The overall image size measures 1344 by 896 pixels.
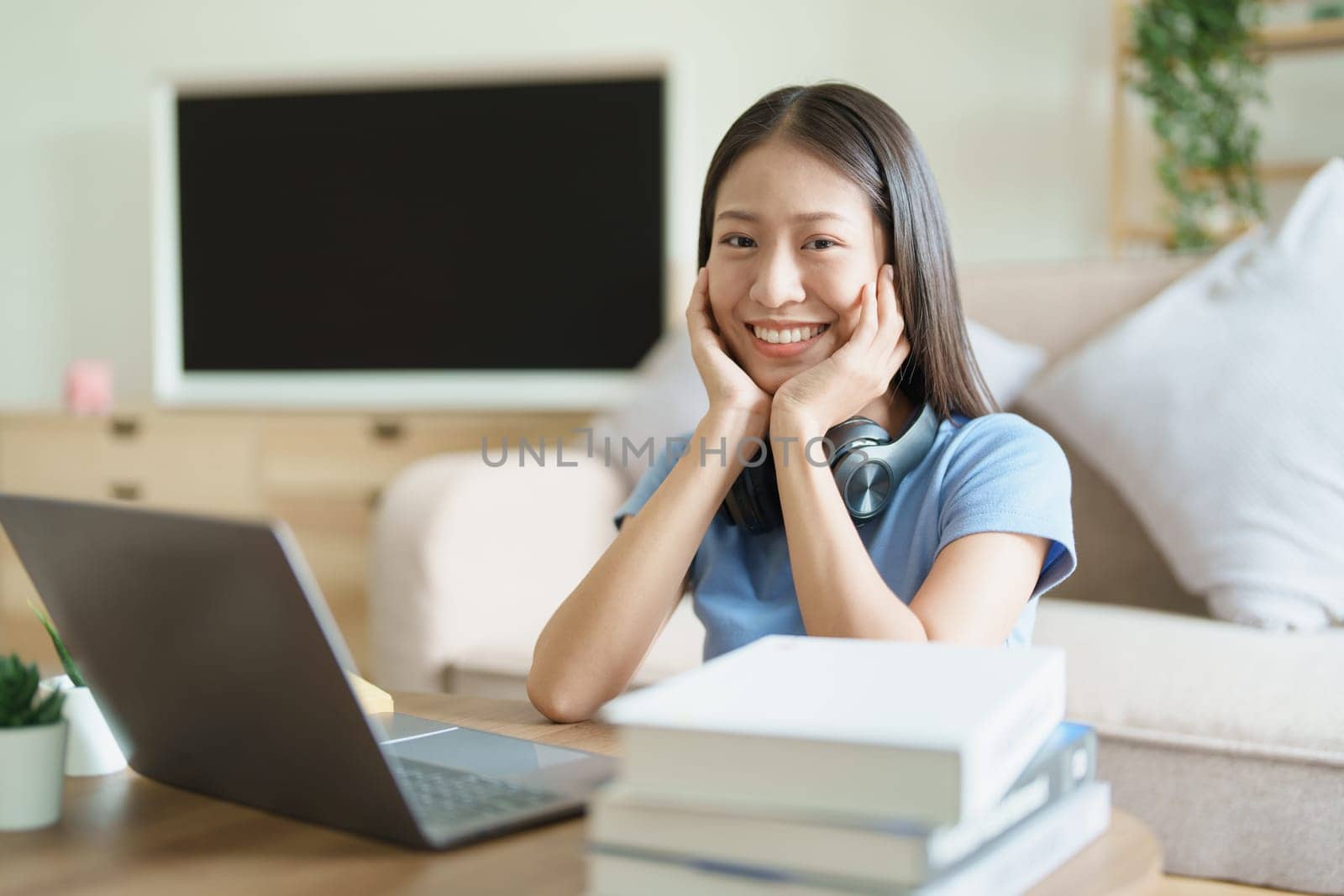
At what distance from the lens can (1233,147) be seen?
2.84 metres

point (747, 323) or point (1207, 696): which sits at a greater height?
point (747, 323)

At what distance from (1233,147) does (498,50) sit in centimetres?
183

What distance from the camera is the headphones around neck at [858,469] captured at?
1.13m

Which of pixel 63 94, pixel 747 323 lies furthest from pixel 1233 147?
pixel 63 94

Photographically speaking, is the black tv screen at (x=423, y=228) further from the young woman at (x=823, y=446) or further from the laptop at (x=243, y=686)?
A: the laptop at (x=243, y=686)

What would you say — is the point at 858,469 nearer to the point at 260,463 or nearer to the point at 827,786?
the point at 827,786

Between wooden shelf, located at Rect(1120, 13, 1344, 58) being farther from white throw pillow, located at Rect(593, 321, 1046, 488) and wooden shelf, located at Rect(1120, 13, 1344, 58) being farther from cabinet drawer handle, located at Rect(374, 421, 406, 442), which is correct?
cabinet drawer handle, located at Rect(374, 421, 406, 442)

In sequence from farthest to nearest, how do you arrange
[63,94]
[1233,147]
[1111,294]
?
[63,94]
[1233,147]
[1111,294]

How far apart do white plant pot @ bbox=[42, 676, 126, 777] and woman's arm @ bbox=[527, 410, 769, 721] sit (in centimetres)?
31

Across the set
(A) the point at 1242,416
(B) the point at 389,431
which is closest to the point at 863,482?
(A) the point at 1242,416

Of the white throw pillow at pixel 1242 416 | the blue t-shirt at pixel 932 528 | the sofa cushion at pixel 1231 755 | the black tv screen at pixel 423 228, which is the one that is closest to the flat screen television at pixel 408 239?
the black tv screen at pixel 423 228

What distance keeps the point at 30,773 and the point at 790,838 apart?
0.45 m

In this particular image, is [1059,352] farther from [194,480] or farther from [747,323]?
[194,480]

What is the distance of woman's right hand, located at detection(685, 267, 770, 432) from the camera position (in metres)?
1.16
